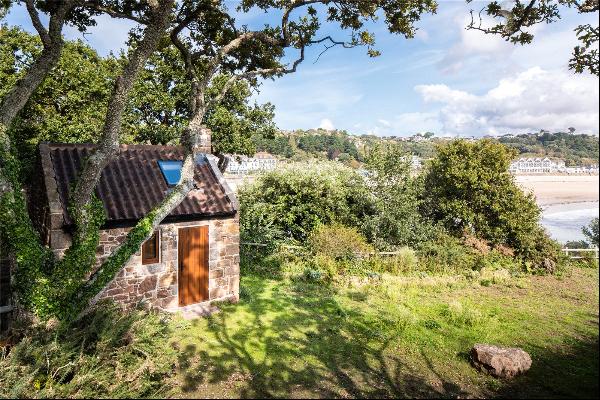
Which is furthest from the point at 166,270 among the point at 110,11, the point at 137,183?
the point at 110,11

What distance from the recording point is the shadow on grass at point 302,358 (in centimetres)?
738

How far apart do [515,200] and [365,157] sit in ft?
27.7

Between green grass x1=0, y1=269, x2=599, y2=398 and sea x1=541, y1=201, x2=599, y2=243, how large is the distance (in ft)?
74.2

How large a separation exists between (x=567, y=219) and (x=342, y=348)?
45.2 meters

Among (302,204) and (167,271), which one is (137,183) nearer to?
(167,271)

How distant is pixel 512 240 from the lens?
2044 cm

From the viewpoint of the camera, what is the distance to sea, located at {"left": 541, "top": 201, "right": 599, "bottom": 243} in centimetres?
3456

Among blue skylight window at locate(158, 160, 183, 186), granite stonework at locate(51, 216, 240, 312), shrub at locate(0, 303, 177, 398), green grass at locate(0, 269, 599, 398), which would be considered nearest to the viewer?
shrub at locate(0, 303, 177, 398)

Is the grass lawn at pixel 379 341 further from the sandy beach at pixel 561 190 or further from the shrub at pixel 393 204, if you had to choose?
the sandy beach at pixel 561 190

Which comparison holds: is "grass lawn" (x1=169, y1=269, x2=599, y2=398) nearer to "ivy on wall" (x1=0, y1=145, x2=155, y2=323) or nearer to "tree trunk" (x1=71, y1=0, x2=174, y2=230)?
"ivy on wall" (x1=0, y1=145, x2=155, y2=323)

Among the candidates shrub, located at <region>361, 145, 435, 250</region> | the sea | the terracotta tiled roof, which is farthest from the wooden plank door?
the sea

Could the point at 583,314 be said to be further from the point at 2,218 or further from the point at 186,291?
the point at 2,218

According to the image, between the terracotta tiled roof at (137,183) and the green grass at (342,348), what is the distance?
10.4 feet

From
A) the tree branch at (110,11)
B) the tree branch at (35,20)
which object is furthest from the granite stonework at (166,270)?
the tree branch at (110,11)
